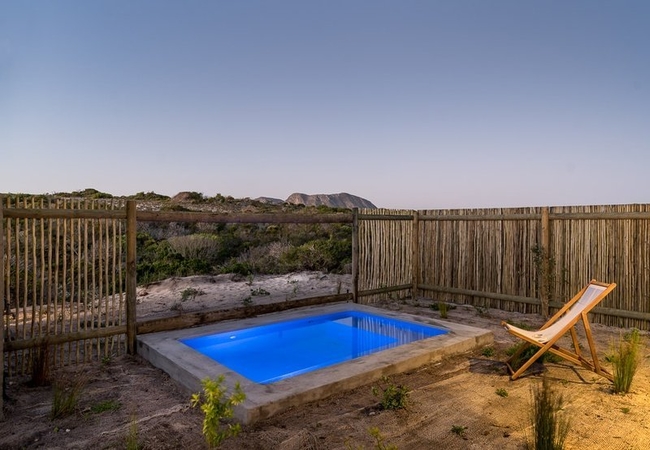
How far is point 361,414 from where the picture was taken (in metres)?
3.12

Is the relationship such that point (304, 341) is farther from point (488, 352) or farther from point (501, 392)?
point (501, 392)

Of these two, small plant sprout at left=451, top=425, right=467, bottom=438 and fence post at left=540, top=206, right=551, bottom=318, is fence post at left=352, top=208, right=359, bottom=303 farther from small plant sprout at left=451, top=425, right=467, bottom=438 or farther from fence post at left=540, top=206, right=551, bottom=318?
small plant sprout at left=451, top=425, right=467, bottom=438

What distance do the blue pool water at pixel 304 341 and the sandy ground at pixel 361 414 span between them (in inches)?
33.2

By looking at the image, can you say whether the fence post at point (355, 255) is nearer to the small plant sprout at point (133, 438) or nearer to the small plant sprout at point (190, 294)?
the small plant sprout at point (190, 294)

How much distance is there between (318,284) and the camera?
9117mm

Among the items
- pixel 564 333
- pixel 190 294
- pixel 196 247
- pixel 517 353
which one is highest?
pixel 196 247

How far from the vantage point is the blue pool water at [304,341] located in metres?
4.71

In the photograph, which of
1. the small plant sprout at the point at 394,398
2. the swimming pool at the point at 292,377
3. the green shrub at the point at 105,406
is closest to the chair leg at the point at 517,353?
the swimming pool at the point at 292,377

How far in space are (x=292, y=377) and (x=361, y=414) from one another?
0.79 m

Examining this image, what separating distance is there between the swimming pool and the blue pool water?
110mm

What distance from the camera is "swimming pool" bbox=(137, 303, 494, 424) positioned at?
318 cm

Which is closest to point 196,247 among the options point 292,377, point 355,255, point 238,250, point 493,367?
point 238,250

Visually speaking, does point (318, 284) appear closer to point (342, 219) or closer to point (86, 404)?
point (342, 219)

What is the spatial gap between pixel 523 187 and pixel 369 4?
29.6 feet
